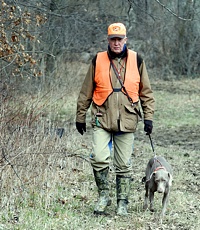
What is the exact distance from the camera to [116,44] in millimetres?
7176

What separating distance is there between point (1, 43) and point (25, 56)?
0.49m

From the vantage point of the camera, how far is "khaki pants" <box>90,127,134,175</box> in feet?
23.8

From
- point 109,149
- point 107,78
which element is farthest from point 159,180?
point 107,78

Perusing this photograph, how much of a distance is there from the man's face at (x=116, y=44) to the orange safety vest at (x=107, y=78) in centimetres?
15

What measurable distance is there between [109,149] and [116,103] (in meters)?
0.58

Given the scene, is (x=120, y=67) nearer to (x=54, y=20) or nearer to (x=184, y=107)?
(x=54, y=20)

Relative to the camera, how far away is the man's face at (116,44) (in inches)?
283

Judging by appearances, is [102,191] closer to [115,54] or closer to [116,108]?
[116,108]

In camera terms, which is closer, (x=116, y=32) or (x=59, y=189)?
(x=116, y=32)

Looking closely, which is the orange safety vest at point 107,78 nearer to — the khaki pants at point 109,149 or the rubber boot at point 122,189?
the khaki pants at point 109,149

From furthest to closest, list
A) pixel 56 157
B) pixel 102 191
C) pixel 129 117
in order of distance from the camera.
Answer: pixel 56 157, pixel 102 191, pixel 129 117

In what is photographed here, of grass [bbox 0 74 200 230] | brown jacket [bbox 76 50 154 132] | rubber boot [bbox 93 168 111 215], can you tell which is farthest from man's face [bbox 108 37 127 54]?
grass [bbox 0 74 200 230]

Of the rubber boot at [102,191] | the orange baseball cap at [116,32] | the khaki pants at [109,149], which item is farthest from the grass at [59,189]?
the orange baseball cap at [116,32]

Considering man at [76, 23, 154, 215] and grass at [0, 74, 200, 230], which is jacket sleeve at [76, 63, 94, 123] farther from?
grass at [0, 74, 200, 230]
